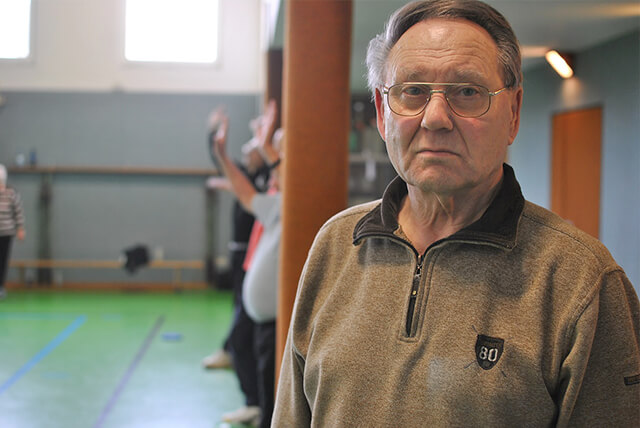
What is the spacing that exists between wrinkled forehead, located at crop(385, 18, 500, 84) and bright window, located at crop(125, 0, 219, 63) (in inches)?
341

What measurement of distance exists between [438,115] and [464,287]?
298 millimetres

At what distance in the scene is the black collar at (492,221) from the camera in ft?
3.58

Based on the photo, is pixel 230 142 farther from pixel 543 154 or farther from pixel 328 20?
pixel 328 20

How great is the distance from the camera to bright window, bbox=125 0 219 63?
9.28 m

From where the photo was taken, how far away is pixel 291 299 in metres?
2.42

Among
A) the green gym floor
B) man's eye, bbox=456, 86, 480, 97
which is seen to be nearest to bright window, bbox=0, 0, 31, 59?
the green gym floor

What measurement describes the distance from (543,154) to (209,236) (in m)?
5.83

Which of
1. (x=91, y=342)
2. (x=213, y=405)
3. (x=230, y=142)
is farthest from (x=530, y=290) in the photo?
(x=230, y=142)

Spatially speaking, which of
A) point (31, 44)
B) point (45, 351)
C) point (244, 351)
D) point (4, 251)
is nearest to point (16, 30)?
point (31, 44)

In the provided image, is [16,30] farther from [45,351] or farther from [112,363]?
[112,363]

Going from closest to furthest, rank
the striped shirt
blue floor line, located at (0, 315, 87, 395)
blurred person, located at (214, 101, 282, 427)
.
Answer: blurred person, located at (214, 101, 282, 427)
blue floor line, located at (0, 315, 87, 395)
the striped shirt

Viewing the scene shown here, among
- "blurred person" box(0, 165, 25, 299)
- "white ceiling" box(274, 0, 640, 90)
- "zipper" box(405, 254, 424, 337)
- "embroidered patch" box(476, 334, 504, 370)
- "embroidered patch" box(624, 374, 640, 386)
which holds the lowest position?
"blurred person" box(0, 165, 25, 299)

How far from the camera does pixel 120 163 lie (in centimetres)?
967

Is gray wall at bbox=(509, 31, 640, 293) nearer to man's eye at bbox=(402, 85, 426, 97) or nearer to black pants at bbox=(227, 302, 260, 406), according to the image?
black pants at bbox=(227, 302, 260, 406)
